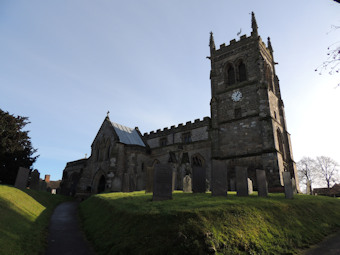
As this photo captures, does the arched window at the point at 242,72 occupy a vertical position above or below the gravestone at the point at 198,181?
above

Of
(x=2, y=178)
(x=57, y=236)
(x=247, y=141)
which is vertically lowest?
(x=57, y=236)

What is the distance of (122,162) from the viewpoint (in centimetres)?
2495

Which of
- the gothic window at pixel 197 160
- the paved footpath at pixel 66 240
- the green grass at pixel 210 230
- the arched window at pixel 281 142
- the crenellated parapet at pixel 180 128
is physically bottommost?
the paved footpath at pixel 66 240

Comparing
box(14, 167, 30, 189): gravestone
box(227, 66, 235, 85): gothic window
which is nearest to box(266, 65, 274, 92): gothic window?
box(227, 66, 235, 85): gothic window

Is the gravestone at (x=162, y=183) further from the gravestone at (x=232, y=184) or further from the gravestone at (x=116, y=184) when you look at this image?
the gravestone at (x=116, y=184)

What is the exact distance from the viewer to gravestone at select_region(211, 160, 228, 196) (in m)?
12.0

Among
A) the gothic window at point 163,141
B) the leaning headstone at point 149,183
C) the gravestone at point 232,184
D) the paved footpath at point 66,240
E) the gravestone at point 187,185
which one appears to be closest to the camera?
the paved footpath at point 66,240

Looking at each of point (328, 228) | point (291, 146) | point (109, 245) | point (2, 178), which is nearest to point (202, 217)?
point (109, 245)

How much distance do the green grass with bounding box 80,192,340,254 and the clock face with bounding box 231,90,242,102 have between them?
15872 mm

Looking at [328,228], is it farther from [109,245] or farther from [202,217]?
[109,245]

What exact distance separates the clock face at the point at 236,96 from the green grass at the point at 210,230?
15.9m

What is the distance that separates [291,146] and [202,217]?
21140mm

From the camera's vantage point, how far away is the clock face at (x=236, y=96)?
2415 cm

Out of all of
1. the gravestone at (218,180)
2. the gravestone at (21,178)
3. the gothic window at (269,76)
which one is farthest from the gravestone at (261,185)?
the gravestone at (21,178)
